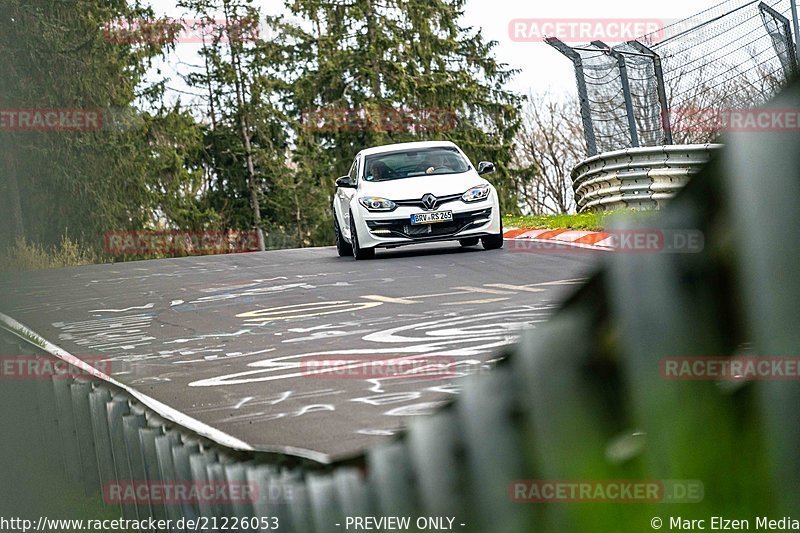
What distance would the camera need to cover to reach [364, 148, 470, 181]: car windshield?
18.3 metres

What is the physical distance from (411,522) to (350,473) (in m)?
0.27

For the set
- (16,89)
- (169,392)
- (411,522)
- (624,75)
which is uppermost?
(16,89)

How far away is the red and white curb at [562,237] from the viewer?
15.9 metres

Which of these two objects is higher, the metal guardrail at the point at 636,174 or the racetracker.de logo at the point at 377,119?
the racetracker.de logo at the point at 377,119

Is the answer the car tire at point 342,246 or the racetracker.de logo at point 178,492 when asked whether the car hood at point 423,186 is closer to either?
the car tire at point 342,246

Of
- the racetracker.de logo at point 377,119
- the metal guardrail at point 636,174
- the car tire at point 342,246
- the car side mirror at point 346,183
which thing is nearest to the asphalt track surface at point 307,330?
the car tire at point 342,246

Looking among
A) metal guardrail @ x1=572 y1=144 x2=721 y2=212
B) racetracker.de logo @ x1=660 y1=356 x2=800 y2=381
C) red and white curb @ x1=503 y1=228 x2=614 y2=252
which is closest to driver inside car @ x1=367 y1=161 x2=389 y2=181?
red and white curb @ x1=503 y1=228 x2=614 y2=252

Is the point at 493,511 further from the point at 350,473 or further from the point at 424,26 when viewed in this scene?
the point at 424,26

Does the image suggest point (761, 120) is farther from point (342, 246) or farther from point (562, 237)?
point (342, 246)

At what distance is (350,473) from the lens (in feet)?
5.49

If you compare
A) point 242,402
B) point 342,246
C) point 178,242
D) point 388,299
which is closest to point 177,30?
point 178,242

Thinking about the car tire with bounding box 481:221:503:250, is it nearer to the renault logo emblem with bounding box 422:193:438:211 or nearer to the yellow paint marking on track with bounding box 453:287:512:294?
the renault logo emblem with bounding box 422:193:438:211

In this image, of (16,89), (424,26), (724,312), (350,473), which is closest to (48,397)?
(350,473)

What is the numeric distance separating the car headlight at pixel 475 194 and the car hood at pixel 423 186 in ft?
0.28
